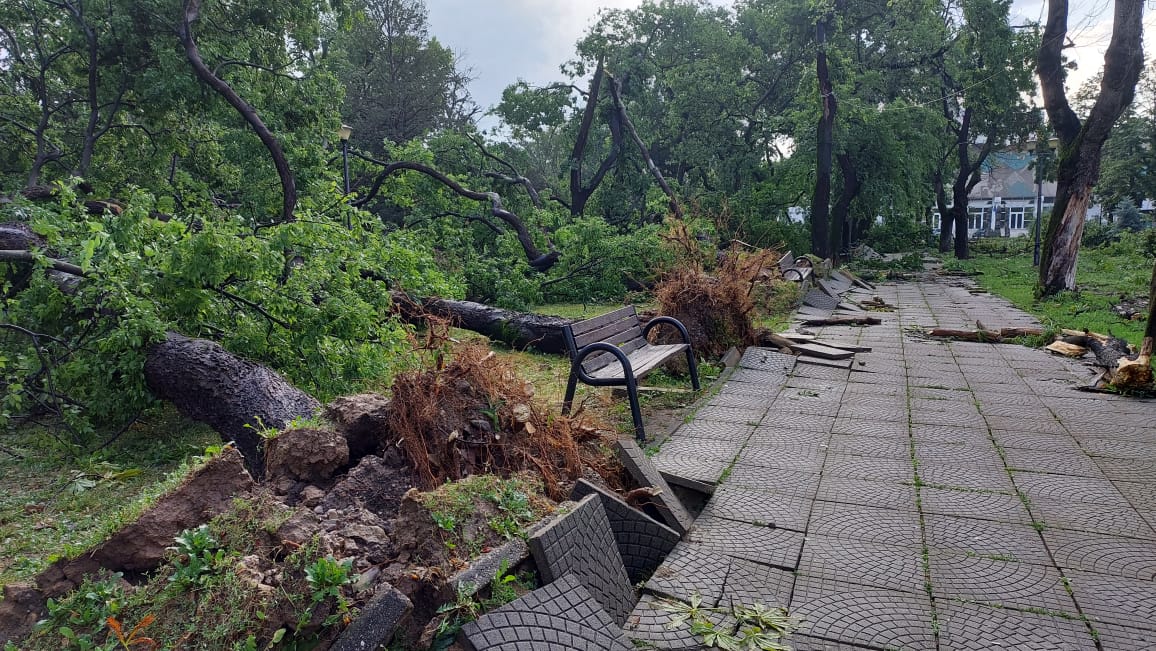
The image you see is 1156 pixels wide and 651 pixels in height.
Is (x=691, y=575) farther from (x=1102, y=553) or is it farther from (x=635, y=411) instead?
(x=635, y=411)

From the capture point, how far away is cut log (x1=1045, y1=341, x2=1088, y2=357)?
7886 millimetres

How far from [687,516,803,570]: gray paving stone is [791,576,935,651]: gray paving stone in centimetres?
21

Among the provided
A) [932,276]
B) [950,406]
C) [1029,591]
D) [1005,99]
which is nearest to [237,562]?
[1029,591]

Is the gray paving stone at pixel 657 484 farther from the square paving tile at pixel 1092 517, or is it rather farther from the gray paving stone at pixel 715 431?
the square paving tile at pixel 1092 517

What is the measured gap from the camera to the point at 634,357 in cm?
640

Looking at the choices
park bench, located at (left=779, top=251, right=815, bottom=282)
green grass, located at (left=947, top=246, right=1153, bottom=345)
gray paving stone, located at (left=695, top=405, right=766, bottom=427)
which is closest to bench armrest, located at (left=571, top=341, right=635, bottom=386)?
gray paving stone, located at (left=695, top=405, right=766, bottom=427)

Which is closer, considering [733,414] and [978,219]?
[733,414]

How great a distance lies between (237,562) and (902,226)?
31.8 m

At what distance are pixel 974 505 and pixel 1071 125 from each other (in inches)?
474

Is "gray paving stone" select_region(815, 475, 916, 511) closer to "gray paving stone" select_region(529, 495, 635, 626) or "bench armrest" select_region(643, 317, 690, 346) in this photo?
"gray paving stone" select_region(529, 495, 635, 626)

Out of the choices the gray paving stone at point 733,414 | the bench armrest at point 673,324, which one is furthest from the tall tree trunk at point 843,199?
the gray paving stone at point 733,414

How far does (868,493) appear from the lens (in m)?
4.09

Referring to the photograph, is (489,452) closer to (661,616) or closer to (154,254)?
(661,616)

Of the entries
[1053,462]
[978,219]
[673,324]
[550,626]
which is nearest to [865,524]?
[1053,462]
